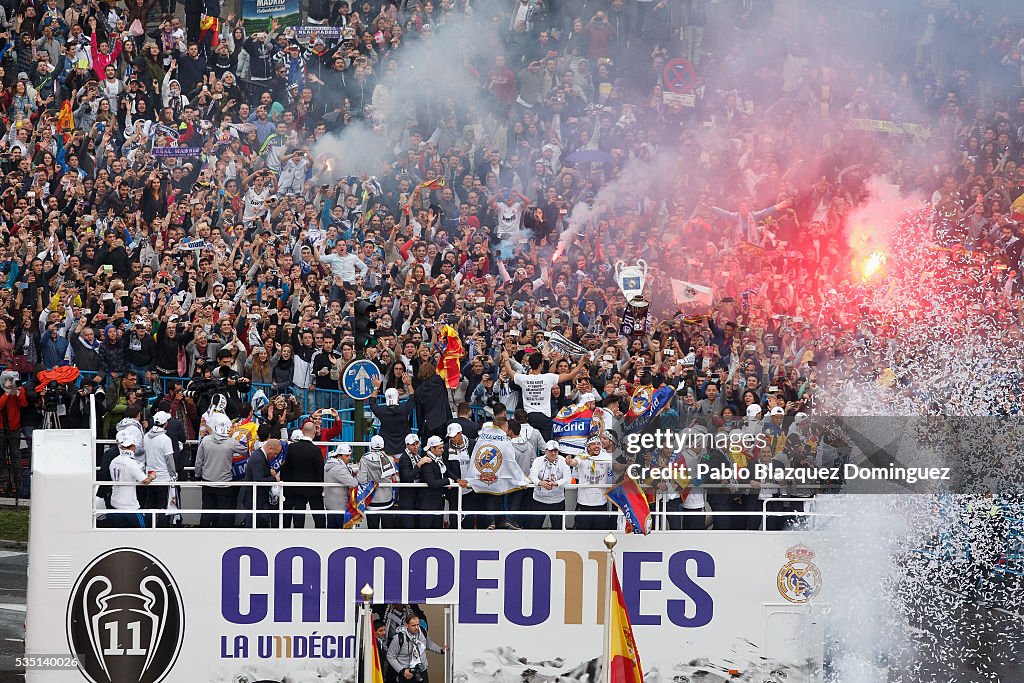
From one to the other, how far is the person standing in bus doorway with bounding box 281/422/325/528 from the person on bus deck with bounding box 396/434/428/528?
2.34ft

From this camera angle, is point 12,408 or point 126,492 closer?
point 126,492

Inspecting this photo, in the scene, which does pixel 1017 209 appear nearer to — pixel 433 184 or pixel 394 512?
pixel 433 184

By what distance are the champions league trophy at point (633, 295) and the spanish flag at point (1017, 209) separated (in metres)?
5.91

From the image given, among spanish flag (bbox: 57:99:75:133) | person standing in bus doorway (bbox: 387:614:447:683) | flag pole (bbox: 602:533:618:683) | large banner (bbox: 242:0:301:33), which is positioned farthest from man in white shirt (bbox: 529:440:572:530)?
large banner (bbox: 242:0:301:33)

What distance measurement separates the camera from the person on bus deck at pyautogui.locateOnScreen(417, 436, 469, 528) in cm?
1286

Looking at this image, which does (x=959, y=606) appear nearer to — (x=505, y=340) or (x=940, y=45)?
(x=505, y=340)

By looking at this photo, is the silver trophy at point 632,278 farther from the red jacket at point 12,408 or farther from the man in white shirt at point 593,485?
the red jacket at point 12,408

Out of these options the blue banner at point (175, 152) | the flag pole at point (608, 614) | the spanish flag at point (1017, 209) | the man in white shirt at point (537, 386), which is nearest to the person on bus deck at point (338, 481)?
the flag pole at point (608, 614)

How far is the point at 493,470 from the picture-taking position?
43.1 feet

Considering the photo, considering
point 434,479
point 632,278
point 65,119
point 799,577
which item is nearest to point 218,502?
point 434,479

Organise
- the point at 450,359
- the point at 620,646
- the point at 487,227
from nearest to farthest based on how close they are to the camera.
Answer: the point at 620,646 < the point at 450,359 < the point at 487,227

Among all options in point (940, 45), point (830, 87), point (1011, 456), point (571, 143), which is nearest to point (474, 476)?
point (1011, 456)

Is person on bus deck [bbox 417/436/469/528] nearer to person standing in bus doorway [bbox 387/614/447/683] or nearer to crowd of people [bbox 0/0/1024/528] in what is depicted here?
crowd of people [bbox 0/0/1024/528]

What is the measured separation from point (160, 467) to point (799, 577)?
19.1ft
